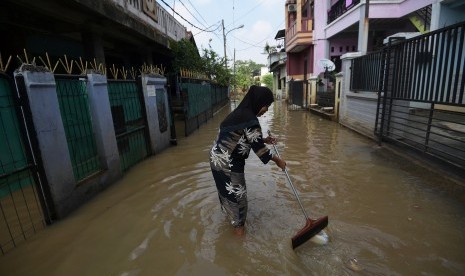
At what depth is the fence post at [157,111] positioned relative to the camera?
6551mm

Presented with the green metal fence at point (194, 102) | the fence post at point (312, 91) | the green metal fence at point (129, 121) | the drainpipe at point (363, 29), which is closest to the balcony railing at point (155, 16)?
the green metal fence at point (194, 102)

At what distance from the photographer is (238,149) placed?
10.1 ft

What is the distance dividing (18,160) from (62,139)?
54 cm

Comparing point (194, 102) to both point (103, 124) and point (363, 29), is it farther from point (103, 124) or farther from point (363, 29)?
point (363, 29)

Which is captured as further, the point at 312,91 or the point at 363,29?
the point at 312,91

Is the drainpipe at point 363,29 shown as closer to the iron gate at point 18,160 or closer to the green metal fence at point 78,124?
the green metal fence at point 78,124

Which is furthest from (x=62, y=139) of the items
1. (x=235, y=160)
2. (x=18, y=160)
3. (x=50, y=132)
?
(x=235, y=160)

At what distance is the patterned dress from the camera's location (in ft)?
Answer: 9.77

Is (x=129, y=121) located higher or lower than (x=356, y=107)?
higher

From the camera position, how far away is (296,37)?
1930cm

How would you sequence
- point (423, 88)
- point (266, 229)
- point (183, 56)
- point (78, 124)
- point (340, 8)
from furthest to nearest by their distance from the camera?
point (340, 8), point (183, 56), point (423, 88), point (78, 124), point (266, 229)

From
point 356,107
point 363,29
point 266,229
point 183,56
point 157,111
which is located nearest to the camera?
point 266,229

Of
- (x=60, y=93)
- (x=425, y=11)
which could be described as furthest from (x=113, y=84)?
(x=425, y=11)

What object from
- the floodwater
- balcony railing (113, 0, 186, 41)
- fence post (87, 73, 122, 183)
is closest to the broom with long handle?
the floodwater
